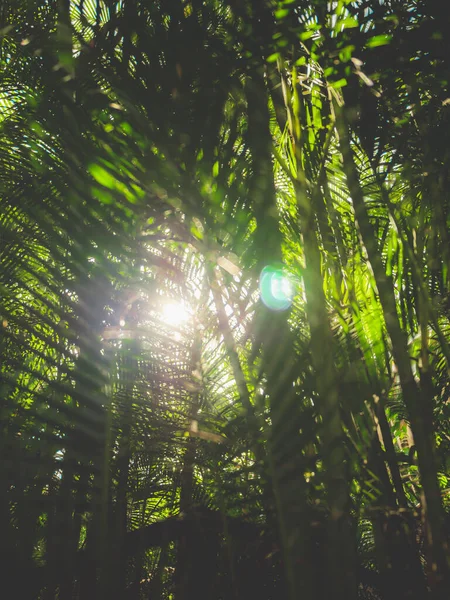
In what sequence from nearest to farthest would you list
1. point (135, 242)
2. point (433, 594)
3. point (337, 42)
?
point (433, 594), point (337, 42), point (135, 242)

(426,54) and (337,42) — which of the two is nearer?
(337,42)

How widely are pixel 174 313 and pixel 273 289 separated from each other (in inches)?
14.2

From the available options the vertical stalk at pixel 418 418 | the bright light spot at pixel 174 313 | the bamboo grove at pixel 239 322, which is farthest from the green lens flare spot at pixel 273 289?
the bright light spot at pixel 174 313

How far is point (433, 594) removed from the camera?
569 mm

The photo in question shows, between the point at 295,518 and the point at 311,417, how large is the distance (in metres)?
0.16

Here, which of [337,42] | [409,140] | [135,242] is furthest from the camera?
[409,140]

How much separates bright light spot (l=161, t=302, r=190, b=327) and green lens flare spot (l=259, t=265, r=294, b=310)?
314mm

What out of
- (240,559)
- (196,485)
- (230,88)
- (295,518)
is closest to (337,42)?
(230,88)

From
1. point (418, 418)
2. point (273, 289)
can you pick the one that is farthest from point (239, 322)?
point (418, 418)

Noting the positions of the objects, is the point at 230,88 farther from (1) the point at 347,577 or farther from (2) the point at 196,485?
(2) the point at 196,485

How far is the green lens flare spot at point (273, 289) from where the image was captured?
712 millimetres

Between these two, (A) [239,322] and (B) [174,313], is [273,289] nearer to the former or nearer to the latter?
(A) [239,322]

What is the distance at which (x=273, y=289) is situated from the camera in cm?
73

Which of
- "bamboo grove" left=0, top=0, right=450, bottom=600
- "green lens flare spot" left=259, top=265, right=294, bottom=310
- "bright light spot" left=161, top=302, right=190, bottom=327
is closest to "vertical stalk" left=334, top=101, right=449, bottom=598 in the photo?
"bamboo grove" left=0, top=0, right=450, bottom=600
